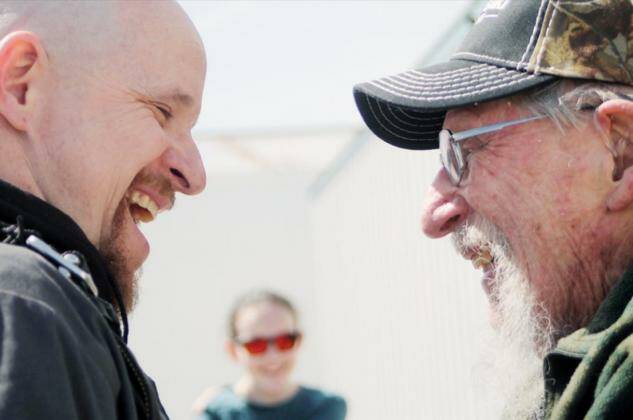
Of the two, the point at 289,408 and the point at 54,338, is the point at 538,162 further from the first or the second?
the point at 289,408

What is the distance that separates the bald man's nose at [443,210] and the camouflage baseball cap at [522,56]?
202 mm

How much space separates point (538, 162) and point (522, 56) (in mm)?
261

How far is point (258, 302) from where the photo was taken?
6305 millimetres

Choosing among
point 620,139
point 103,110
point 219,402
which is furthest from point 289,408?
point 103,110

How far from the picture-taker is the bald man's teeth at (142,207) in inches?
84.8

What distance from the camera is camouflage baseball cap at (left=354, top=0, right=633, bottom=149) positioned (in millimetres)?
2312

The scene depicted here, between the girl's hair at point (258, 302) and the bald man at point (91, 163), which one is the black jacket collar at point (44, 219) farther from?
the girl's hair at point (258, 302)

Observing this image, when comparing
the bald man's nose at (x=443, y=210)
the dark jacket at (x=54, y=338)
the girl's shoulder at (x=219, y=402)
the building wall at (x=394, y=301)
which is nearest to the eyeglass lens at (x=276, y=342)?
the girl's shoulder at (x=219, y=402)

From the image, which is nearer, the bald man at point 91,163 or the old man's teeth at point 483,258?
the bald man at point 91,163

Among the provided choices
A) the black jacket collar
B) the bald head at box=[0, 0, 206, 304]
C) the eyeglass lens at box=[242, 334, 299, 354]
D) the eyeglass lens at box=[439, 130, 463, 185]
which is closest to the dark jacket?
the black jacket collar

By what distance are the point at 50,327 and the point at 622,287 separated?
1.21m

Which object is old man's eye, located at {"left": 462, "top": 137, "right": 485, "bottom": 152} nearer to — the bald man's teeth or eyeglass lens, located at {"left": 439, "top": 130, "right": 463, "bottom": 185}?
eyeglass lens, located at {"left": 439, "top": 130, "right": 463, "bottom": 185}

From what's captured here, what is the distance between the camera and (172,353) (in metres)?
12.6

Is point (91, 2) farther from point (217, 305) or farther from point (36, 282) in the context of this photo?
point (217, 305)
